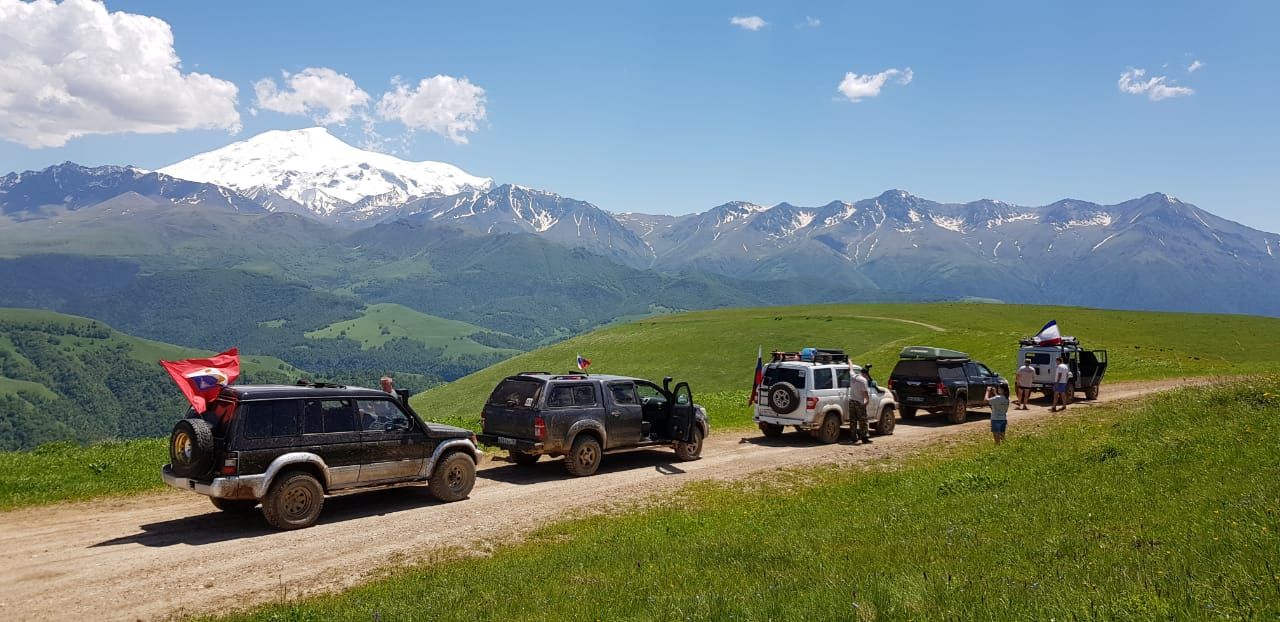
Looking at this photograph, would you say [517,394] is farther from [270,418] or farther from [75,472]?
[75,472]

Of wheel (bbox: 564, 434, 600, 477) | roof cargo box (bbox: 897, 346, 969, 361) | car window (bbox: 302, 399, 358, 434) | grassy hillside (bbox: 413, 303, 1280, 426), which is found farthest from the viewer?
grassy hillside (bbox: 413, 303, 1280, 426)

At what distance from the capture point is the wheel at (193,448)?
12203mm

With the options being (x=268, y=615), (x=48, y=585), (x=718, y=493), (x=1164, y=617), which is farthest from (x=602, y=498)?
(x=1164, y=617)

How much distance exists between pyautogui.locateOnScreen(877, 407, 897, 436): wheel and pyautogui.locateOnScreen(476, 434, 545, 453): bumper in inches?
509

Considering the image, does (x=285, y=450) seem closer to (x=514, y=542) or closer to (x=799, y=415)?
(x=514, y=542)

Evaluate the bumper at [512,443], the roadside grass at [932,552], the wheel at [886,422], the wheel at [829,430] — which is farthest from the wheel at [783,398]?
the bumper at [512,443]

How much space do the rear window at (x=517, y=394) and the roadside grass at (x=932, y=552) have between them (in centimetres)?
432

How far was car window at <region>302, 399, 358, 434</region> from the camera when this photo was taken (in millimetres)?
13336

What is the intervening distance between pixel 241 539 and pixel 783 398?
1566cm

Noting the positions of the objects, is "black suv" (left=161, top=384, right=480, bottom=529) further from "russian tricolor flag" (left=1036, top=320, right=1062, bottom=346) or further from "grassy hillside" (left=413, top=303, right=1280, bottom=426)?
"grassy hillside" (left=413, top=303, right=1280, bottom=426)

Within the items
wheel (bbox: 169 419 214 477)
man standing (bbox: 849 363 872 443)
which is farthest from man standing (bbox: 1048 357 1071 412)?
wheel (bbox: 169 419 214 477)

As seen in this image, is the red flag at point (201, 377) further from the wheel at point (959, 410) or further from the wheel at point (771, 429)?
the wheel at point (959, 410)

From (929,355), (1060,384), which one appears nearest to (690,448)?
Result: (929,355)

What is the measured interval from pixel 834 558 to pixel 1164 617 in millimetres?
3968
